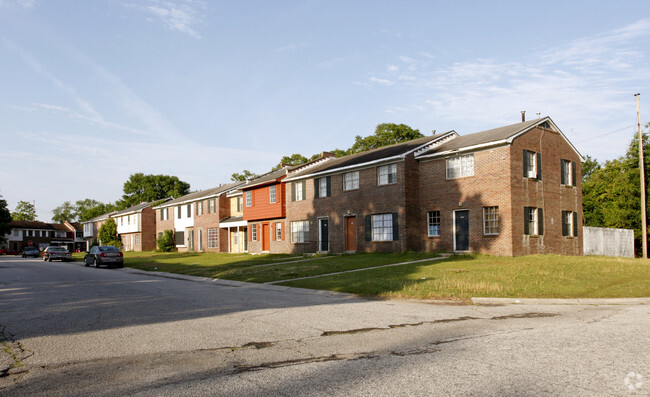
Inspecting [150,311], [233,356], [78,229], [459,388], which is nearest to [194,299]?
[150,311]

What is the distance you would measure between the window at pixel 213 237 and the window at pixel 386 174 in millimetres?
23742

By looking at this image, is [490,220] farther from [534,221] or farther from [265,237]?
[265,237]

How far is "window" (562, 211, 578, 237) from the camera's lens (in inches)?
1098

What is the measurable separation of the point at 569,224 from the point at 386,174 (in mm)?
11103

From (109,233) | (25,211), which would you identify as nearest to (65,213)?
(25,211)

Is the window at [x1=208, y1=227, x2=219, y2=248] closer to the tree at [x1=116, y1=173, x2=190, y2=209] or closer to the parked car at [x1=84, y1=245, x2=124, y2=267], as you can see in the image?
the parked car at [x1=84, y1=245, x2=124, y2=267]

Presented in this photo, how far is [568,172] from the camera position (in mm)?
28953

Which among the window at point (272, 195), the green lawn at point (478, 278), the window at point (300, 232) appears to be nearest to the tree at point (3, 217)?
the window at point (272, 195)

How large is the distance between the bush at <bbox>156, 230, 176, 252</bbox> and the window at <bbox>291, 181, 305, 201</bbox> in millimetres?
25169

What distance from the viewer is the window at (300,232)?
3548 cm

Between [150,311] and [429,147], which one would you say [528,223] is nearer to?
[429,147]

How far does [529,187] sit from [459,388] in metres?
22.2

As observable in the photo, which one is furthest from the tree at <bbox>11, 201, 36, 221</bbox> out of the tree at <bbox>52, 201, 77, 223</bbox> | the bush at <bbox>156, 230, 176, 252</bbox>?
the bush at <bbox>156, 230, 176, 252</bbox>

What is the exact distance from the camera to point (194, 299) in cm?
1357
